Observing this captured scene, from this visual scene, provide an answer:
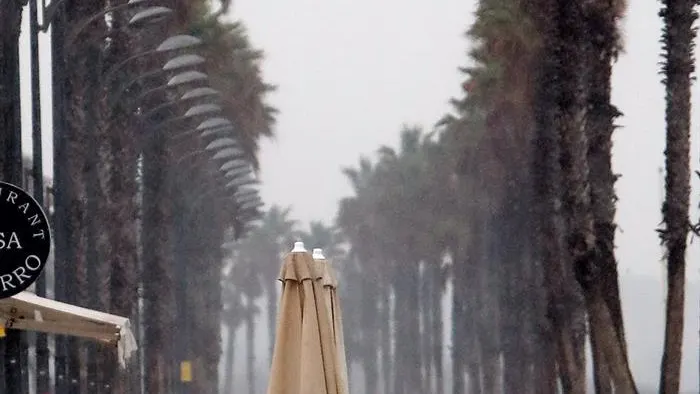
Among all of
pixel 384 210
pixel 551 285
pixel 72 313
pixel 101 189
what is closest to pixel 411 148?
pixel 384 210

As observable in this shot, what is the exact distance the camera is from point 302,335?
15.8 metres

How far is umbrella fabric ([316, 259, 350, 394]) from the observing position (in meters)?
15.9

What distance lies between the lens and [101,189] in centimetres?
3772

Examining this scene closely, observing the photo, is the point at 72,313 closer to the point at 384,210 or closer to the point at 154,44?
the point at 154,44

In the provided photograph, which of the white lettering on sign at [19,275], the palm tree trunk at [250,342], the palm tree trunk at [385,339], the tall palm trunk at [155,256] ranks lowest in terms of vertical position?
the white lettering on sign at [19,275]

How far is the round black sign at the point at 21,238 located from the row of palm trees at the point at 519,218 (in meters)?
15.8

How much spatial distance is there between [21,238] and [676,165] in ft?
57.7

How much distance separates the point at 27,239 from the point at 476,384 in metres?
70.9

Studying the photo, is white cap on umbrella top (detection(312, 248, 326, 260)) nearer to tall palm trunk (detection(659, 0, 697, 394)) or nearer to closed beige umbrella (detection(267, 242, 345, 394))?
closed beige umbrella (detection(267, 242, 345, 394))

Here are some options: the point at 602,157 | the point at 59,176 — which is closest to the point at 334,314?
the point at 59,176

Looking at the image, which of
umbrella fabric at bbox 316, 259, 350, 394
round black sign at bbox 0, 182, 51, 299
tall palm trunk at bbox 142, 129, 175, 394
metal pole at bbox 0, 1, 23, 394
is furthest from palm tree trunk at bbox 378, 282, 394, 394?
round black sign at bbox 0, 182, 51, 299

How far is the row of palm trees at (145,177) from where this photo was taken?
32219mm

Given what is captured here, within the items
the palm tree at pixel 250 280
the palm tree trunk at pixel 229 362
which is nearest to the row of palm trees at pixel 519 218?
the palm tree trunk at pixel 229 362

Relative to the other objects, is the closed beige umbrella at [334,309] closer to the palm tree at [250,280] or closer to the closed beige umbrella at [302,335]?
the closed beige umbrella at [302,335]
